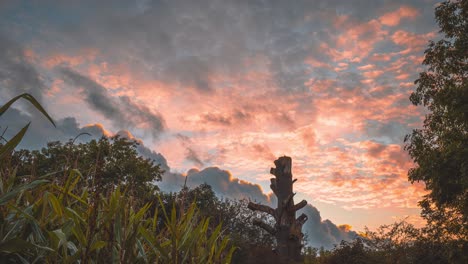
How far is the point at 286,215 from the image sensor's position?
656 inches

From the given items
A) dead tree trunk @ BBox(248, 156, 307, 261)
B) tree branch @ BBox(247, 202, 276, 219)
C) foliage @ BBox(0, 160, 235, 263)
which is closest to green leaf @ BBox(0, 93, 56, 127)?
foliage @ BBox(0, 160, 235, 263)

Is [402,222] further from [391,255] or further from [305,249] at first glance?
[305,249]

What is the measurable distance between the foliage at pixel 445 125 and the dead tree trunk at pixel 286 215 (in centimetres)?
567

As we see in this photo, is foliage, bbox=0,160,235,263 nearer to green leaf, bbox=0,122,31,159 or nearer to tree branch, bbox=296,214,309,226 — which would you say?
green leaf, bbox=0,122,31,159

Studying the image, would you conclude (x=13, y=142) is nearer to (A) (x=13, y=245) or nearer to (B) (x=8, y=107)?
(B) (x=8, y=107)

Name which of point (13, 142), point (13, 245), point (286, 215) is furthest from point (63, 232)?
point (286, 215)

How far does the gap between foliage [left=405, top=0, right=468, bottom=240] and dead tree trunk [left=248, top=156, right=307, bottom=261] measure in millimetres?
5672

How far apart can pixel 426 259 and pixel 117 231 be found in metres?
18.7

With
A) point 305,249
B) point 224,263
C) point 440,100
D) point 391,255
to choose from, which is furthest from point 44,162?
point 224,263

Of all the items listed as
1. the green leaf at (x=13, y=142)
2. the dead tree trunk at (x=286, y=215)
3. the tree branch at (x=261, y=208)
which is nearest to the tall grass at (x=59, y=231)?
the green leaf at (x=13, y=142)

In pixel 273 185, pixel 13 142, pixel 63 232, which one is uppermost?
pixel 273 185

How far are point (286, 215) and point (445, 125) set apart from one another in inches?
319

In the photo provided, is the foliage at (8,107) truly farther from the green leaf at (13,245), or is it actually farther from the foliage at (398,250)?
the foliage at (398,250)

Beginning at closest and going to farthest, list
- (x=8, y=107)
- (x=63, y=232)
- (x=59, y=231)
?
(x=8, y=107), (x=59, y=231), (x=63, y=232)
